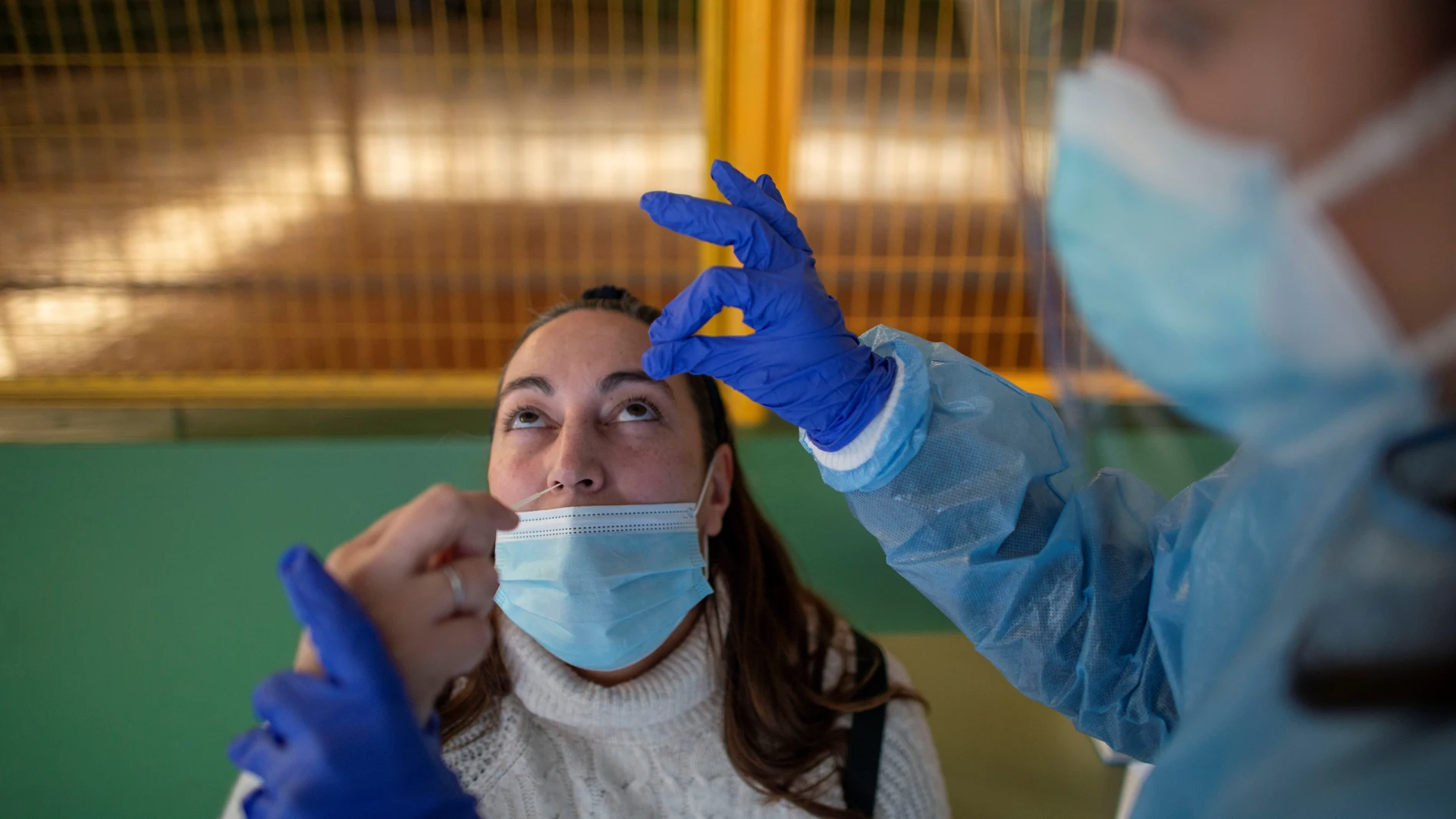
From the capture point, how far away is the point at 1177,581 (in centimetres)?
105

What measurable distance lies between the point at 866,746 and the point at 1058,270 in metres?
0.93

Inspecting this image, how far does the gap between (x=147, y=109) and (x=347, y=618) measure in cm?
912

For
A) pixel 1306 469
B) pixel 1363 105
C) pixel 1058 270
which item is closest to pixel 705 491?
pixel 1058 270

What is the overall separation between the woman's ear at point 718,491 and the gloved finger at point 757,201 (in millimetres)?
469

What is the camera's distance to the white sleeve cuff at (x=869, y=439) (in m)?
1.15

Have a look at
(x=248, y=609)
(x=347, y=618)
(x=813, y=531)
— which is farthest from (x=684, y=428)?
(x=248, y=609)

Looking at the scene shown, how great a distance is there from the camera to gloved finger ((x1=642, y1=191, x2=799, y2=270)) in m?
1.16

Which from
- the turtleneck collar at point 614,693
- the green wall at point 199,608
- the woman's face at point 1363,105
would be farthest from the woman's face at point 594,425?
the green wall at point 199,608

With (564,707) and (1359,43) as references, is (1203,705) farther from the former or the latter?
(564,707)

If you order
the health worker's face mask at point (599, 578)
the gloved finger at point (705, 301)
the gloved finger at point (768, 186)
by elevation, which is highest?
the gloved finger at point (768, 186)

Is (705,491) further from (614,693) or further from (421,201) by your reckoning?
(421,201)

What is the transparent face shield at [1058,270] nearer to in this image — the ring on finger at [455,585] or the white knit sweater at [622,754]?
the ring on finger at [455,585]

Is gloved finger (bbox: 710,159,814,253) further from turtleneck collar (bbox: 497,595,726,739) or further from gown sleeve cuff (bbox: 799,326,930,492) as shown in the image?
turtleneck collar (bbox: 497,595,726,739)

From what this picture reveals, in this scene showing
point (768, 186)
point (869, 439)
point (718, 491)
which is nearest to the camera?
point (869, 439)
